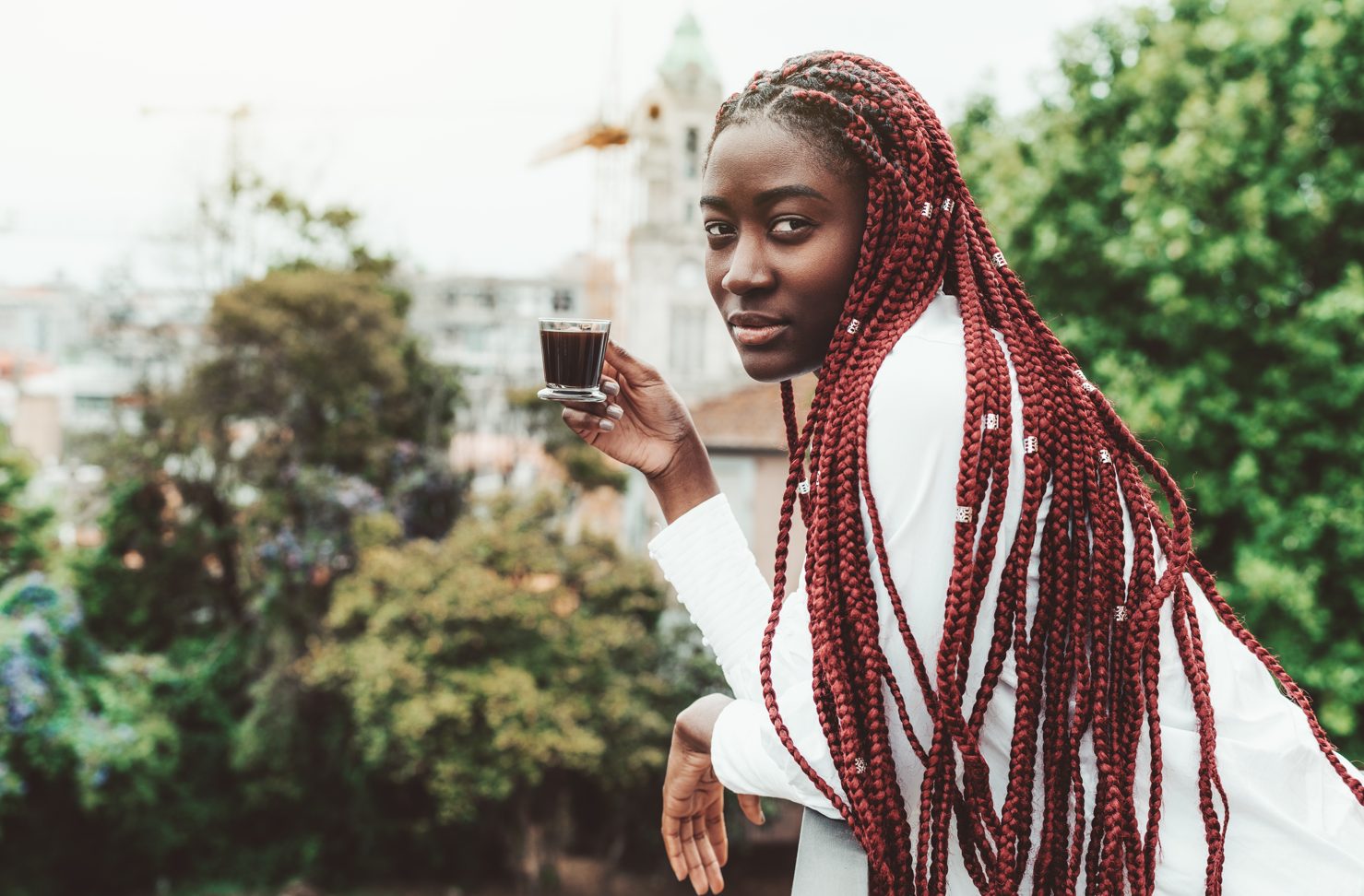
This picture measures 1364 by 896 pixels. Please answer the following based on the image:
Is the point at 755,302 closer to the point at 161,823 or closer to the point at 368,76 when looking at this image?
the point at 161,823

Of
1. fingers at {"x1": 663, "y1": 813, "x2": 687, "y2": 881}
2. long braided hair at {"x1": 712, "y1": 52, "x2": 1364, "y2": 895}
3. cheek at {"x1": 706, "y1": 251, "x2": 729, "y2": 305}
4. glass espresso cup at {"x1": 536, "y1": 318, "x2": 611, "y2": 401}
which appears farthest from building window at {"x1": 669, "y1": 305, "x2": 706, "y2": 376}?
long braided hair at {"x1": 712, "y1": 52, "x2": 1364, "y2": 895}

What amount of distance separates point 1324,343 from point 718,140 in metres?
8.36

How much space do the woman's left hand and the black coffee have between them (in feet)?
1.56

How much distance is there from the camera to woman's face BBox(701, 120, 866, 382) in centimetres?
129

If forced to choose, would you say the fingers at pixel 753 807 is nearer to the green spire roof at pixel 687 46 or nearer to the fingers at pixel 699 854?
the fingers at pixel 699 854

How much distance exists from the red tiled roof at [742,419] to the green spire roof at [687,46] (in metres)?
21.4

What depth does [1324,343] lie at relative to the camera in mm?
8469

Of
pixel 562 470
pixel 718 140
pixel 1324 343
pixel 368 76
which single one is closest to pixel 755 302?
pixel 718 140

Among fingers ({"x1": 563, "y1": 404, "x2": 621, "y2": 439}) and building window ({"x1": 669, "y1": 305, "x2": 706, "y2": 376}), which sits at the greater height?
building window ({"x1": 669, "y1": 305, "x2": 706, "y2": 376})

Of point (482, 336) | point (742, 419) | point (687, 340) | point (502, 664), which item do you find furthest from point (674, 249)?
point (502, 664)

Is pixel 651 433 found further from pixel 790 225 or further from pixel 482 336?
pixel 482 336

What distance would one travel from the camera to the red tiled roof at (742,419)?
1858 cm

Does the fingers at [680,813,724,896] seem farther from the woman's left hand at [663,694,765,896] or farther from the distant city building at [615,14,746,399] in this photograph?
the distant city building at [615,14,746,399]

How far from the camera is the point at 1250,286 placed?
8.85m
